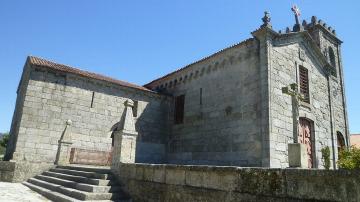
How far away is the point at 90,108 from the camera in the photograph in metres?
14.4

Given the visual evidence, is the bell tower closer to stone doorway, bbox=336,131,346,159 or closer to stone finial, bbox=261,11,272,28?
stone doorway, bbox=336,131,346,159

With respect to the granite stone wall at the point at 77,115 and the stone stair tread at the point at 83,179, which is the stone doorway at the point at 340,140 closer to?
the granite stone wall at the point at 77,115

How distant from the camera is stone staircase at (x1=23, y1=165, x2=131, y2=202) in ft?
23.5

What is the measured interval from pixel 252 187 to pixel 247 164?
7.01m

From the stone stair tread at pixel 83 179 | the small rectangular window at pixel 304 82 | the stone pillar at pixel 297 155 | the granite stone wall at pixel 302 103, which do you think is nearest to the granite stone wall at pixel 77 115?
the stone stair tread at pixel 83 179

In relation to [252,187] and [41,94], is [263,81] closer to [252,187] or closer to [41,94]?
[252,187]

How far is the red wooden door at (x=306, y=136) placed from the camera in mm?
12125

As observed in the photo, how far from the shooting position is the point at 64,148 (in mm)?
12203

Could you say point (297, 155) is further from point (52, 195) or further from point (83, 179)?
point (52, 195)

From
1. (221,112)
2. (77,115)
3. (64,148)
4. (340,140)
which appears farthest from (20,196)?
(340,140)

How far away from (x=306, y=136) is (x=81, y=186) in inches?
384

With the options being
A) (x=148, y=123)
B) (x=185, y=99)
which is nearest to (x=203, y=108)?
(x=185, y=99)

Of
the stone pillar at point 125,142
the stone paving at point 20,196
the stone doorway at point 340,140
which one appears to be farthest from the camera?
the stone doorway at point 340,140

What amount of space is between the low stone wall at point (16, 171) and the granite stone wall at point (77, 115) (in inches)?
33.1
